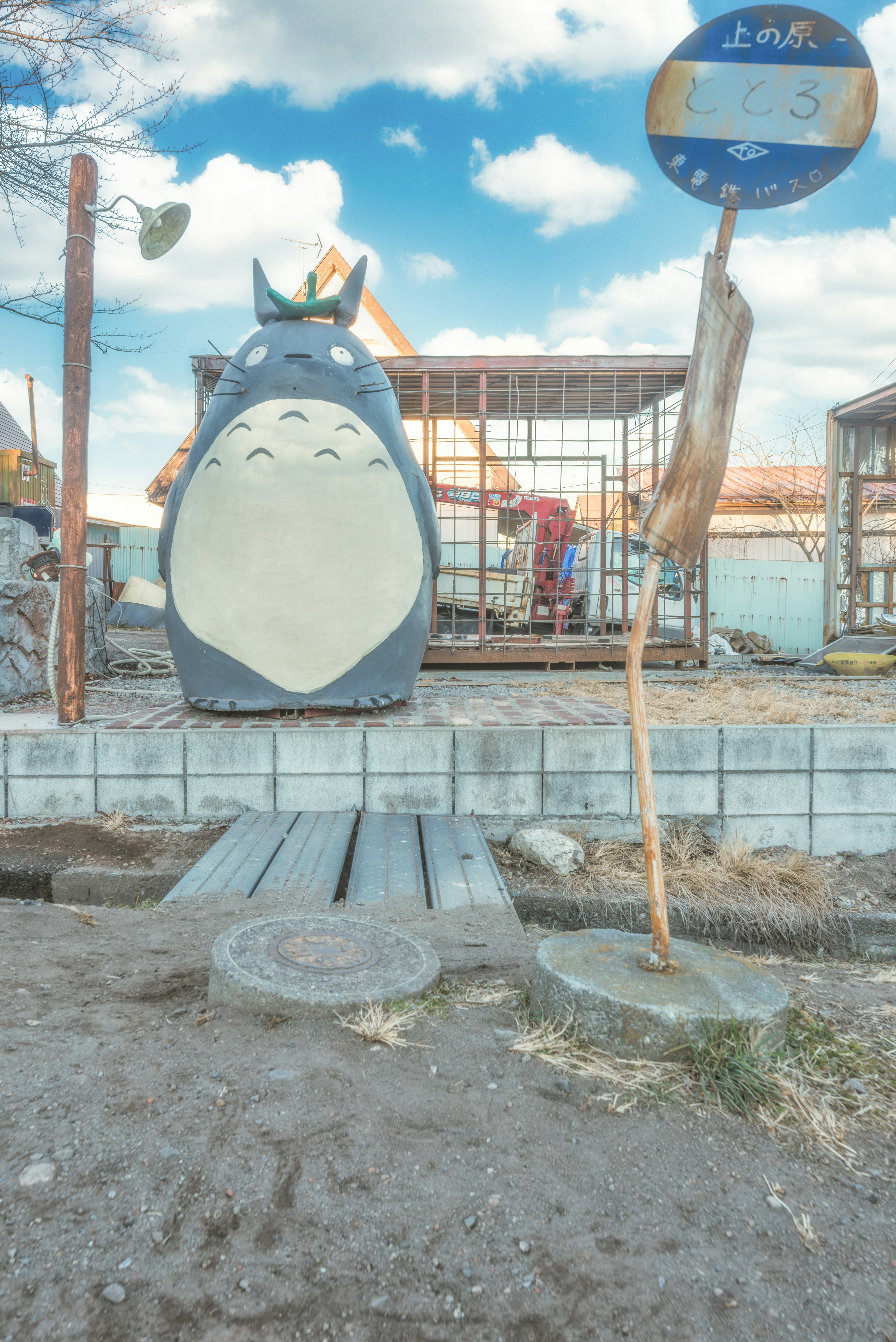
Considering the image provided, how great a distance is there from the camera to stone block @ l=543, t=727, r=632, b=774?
12.7 feet

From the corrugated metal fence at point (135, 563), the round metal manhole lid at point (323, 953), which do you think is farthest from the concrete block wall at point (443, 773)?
the corrugated metal fence at point (135, 563)

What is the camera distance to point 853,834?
4059 millimetres

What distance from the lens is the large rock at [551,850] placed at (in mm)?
3631

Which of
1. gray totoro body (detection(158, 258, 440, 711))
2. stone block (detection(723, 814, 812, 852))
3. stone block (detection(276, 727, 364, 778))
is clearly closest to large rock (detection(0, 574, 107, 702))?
gray totoro body (detection(158, 258, 440, 711))

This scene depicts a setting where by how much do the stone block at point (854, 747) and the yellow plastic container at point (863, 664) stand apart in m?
4.51

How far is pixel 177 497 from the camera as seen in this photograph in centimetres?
450

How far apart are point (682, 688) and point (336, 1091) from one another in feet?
17.3

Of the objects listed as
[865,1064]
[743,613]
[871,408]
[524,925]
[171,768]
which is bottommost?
[524,925]

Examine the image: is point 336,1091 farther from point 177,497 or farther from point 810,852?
point 177,497

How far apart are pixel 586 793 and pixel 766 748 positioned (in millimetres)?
940

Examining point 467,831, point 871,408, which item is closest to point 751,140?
point 467,831

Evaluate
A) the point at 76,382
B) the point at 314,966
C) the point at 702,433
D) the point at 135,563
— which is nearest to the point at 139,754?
the point at 76,382

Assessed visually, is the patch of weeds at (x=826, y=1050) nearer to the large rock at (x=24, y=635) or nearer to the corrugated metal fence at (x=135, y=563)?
the large rock at (x=24, y=635)

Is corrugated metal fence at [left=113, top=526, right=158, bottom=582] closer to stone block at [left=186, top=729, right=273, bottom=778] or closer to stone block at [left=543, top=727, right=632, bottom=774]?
stone block at [left=186, top=729, right=273, bottom=778]
